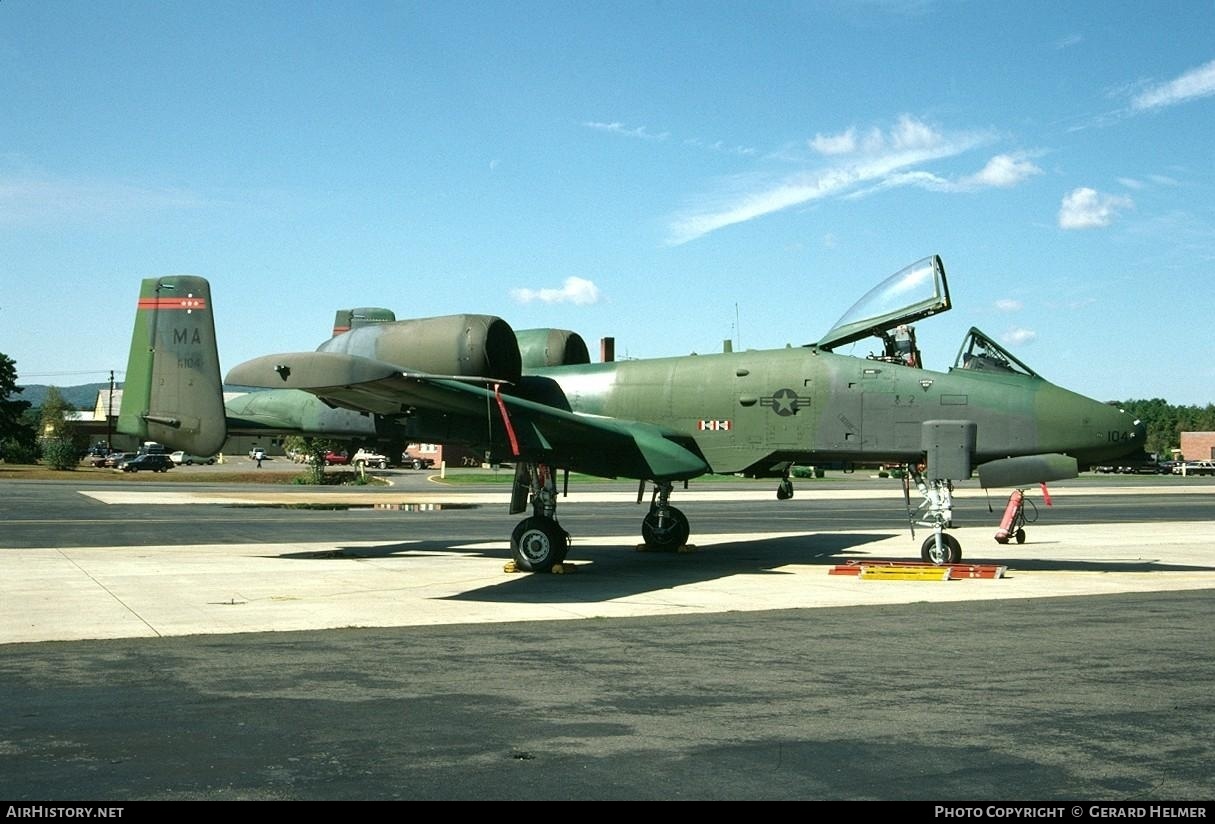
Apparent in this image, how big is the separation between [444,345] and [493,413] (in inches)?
66.6

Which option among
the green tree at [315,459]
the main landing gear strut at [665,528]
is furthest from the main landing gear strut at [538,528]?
the green tree at [315,459]

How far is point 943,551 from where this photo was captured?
703 inches

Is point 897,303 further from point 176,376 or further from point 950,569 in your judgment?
point 176,376

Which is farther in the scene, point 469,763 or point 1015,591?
point 1015,591

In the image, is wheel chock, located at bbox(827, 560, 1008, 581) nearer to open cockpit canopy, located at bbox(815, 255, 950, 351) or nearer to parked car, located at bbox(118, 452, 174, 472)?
open cockpit canopy, located at bbox(815, 255, 950, 351)

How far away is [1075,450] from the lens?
56.9 ft

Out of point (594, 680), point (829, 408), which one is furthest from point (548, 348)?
point (594, 680)

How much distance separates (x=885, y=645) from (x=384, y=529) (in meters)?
17.8

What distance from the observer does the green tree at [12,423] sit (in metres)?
106

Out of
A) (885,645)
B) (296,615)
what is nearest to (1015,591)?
(885,645)

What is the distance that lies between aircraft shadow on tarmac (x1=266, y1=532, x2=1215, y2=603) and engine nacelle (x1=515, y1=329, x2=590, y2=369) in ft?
12.2

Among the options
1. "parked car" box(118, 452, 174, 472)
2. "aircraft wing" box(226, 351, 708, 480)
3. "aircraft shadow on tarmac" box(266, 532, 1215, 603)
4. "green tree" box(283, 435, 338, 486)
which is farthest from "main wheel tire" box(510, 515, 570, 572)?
"parked car" box(118, 452, 174, 472)

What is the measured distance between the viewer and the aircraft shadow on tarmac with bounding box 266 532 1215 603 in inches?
601
